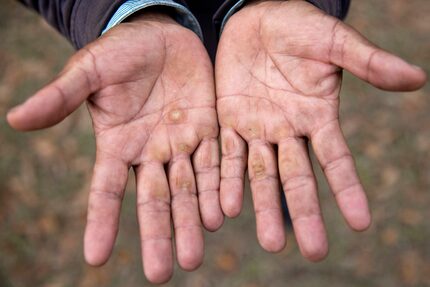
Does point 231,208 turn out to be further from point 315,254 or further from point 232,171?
point 315,254

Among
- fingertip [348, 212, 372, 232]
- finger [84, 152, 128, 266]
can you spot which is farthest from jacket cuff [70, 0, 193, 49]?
fingertip [348, 212, 372, 232]

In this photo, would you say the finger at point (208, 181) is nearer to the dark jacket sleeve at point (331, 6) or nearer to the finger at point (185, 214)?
the finger at point (185, 214)

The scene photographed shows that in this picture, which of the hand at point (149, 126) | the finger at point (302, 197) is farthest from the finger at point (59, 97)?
the finger at point (302, 197)

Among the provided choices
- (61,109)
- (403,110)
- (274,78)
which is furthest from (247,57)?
(403,110)

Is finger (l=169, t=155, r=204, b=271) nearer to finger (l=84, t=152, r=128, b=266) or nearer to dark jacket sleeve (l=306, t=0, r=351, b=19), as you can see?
finger (l=84, t=152, r=128, b=266)

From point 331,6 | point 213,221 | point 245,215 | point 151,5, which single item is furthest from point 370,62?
point 245,215
